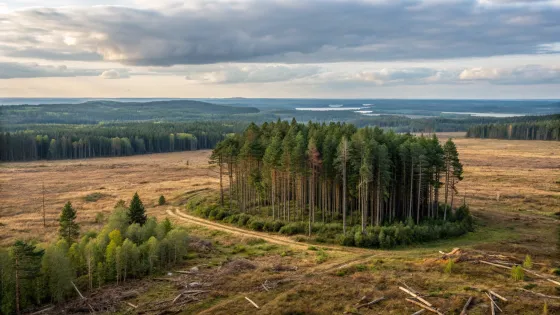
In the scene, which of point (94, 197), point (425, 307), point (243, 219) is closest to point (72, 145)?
point (94, 197)

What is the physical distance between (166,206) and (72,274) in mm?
41370

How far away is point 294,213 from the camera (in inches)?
2534

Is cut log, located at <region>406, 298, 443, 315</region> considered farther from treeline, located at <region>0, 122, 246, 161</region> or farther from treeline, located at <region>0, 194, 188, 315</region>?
treeline, located at <region>0, 122, 246, 161</region>

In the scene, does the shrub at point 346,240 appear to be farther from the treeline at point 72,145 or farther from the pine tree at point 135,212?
the treeline at point 72,145

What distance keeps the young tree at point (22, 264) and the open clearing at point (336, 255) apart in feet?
24.4

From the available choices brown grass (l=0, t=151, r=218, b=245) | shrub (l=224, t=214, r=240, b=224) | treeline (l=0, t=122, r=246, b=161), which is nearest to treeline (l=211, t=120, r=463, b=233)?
shrub (l=224, t=214, r=240, b=224)

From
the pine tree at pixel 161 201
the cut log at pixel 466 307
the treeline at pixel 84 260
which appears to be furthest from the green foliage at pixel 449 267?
the pine tree at pixel 161 201

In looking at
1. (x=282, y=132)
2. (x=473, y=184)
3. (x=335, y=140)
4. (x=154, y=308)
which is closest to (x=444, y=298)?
(x=154, y=308)

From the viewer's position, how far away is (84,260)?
38.2 m

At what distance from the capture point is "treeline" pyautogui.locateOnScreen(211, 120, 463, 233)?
55.8m

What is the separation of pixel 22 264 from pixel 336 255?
28.0m

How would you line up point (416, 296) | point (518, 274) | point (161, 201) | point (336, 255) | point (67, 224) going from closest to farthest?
point (416, 296)
point (518, 274)
point (336, 255)
point (67, 224)
point (161, 201)

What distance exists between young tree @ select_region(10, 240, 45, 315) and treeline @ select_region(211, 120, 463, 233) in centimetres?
3220

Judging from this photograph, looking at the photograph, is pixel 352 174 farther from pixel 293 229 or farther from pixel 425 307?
pixel 425 307
